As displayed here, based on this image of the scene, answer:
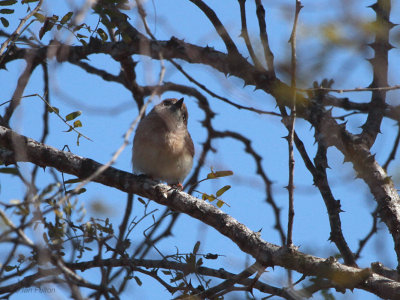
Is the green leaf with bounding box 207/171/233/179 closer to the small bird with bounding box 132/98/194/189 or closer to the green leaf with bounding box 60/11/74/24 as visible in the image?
the small bird with bounding box 132/98/194/189

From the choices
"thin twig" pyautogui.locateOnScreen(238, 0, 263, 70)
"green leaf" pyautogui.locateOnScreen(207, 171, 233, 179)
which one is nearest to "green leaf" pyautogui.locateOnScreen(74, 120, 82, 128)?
"green leaf" pyautogui.locateOnScreen(207, 171, 233, 179)

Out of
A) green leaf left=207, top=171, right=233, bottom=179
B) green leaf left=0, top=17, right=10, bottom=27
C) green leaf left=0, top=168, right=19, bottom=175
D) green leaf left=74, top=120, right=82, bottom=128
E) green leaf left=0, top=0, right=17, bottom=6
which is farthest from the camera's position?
green leaf left=0, top=17, right=10, bottom=27

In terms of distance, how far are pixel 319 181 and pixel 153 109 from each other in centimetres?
337

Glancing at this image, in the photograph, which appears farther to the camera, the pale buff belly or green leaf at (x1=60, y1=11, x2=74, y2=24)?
the pale buff belly

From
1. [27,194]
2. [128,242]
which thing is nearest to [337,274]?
[128,242]

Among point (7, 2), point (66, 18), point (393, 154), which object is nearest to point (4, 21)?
point (7, 2)

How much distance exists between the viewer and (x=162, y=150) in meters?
6.60

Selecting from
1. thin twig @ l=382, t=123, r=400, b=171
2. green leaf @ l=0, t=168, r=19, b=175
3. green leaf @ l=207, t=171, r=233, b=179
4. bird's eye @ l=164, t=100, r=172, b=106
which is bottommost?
green leaf @ l=0, t=168, r=19, b=175

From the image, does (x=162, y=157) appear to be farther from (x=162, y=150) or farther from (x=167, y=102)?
(x=167, y=102)

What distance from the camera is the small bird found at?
21.7 ft

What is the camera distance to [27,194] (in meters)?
2.95

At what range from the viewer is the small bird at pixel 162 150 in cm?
661

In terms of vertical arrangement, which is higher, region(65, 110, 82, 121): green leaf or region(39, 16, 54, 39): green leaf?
region(39, 16, 54, 39): green leaf

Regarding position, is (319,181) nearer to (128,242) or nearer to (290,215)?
(290,215)
